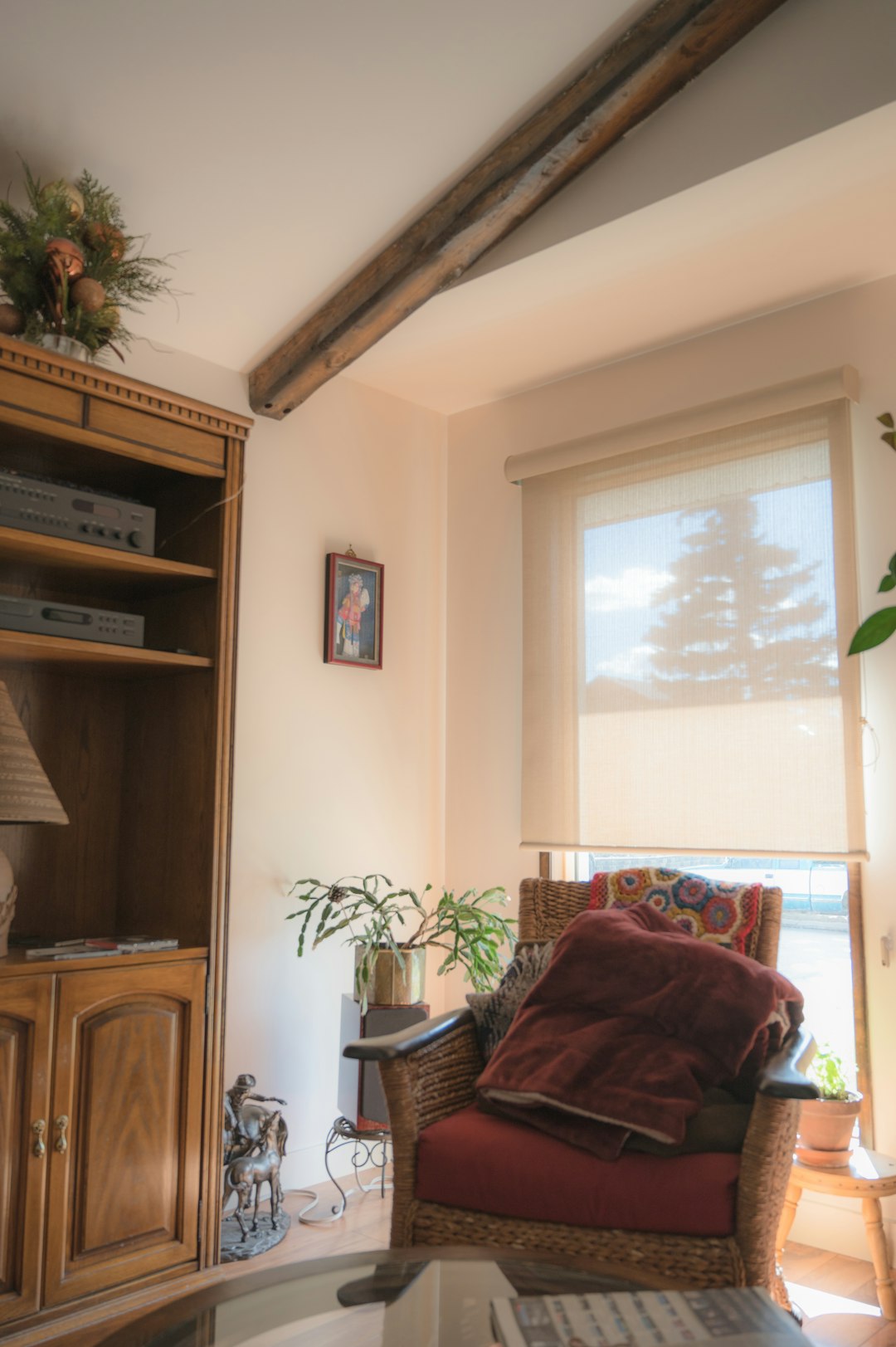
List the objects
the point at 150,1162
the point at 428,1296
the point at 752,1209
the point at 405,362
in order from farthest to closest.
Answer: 1. the point at 405,362
2. the point at 150,1162
3. the point at 752,1209
4. the point at 428,1296

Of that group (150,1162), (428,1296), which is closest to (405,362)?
(150,1162)

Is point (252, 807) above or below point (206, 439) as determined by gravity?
below

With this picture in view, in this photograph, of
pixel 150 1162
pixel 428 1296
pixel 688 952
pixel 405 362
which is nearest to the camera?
pixel 428 1296

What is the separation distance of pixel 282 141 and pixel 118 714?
1530 millimetres

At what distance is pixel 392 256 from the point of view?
284cm

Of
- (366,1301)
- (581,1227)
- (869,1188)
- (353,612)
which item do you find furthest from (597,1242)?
(353,612)

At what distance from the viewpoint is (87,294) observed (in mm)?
2379

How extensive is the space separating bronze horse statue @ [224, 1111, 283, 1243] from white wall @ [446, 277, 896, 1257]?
3.76ft

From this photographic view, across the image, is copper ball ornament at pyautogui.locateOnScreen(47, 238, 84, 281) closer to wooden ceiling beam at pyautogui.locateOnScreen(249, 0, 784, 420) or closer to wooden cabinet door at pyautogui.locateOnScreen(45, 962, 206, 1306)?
wooden ceiling beam at pyautogui.locateOnScreen(249, 0, 784, 420)

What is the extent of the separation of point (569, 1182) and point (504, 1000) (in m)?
0.56

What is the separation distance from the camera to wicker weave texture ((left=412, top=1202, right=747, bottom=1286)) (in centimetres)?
179

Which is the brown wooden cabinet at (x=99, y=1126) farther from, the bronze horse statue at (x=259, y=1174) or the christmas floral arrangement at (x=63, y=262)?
the christmas floral arrangement at (x=63, y=262)

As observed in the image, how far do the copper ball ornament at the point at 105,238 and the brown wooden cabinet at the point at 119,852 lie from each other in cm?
30

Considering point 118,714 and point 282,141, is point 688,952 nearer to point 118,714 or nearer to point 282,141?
point 118,714
